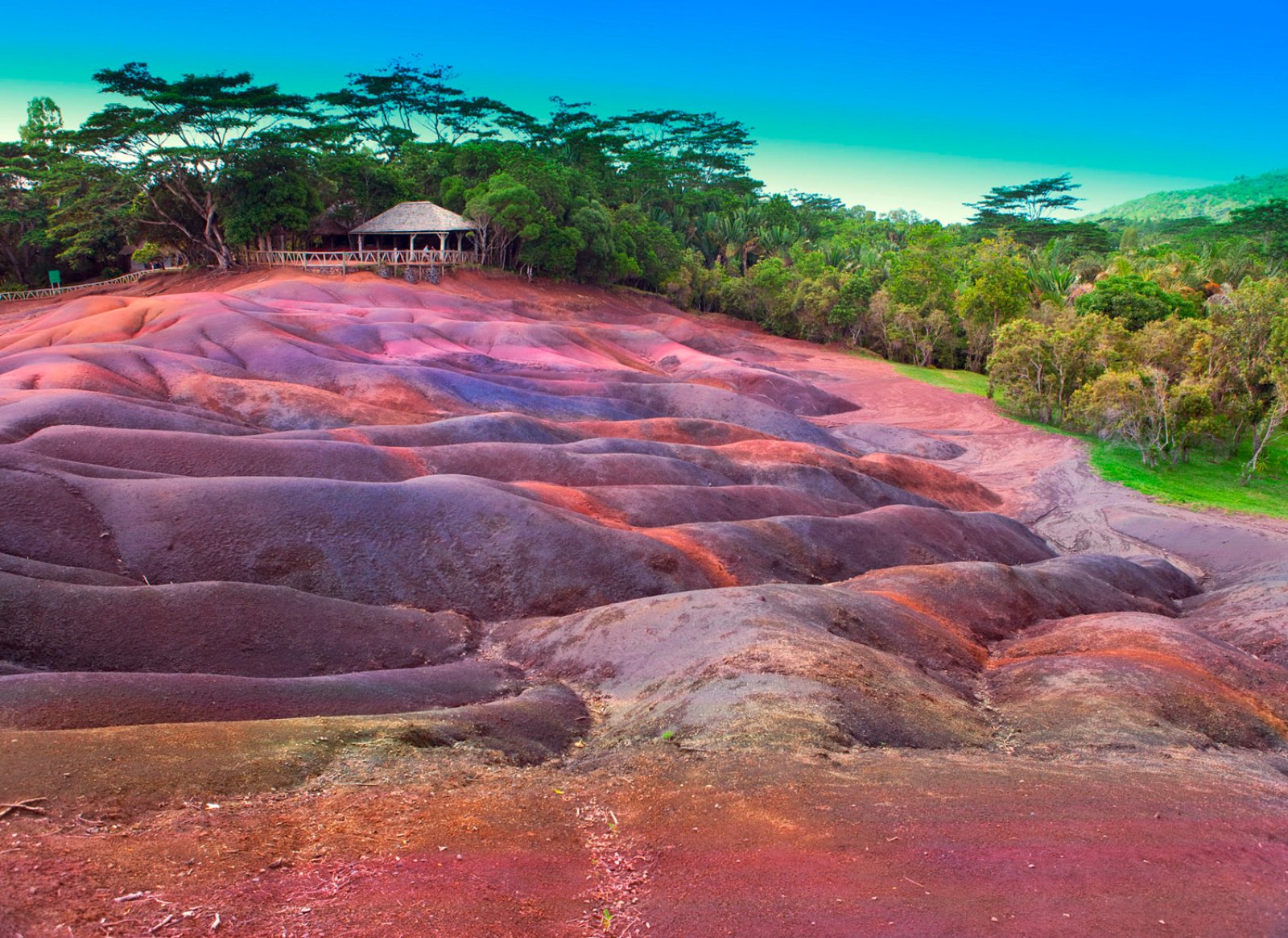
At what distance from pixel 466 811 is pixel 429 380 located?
30.8 m

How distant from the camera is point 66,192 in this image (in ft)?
212

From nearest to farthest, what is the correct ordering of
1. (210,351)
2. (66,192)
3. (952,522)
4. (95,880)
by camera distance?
1. (95,880)
2. (952,522)
3. (210,351)
4. (66,192)

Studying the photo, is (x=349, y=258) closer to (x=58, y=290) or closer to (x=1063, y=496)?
(x=58, y=290)

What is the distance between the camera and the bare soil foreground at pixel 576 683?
7695mm

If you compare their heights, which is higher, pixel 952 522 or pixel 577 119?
pixel 577 119

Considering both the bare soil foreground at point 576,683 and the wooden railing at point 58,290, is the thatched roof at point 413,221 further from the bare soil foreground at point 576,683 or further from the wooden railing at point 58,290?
the bare soil foreground at point 576,683

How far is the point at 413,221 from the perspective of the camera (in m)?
68.1

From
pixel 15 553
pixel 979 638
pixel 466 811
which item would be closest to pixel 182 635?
pixel 15 553

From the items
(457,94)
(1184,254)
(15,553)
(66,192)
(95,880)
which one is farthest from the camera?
(457,94)

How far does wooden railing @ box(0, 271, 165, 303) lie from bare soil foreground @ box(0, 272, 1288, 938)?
40200 millimetres

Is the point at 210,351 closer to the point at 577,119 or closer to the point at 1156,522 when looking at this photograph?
the point at 1156,522

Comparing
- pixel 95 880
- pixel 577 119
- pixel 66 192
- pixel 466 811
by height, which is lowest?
pixel 466 811

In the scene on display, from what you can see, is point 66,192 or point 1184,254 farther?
point 1184,254

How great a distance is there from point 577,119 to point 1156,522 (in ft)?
245
